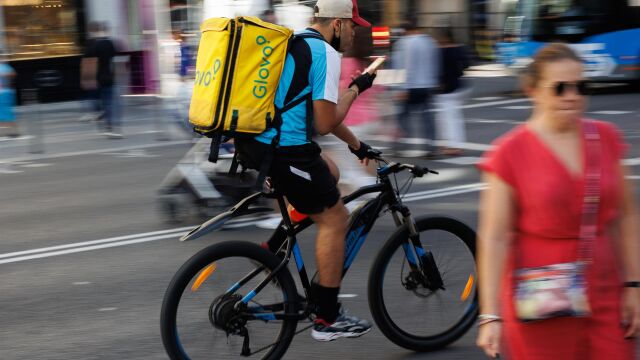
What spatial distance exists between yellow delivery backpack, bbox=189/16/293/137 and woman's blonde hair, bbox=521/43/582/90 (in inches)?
60.5

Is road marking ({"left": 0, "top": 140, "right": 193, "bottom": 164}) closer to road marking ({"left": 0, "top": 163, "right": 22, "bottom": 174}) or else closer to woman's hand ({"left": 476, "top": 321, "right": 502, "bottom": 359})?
road marking ({"left": 0, "top": 163, "right": 22, "bottom": 174})

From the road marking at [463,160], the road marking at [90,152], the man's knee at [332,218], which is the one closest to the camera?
the man's knee at [332,218]

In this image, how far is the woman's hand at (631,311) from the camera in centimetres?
302

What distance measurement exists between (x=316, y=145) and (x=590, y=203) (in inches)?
70.6

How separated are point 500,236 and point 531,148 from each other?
29 cm

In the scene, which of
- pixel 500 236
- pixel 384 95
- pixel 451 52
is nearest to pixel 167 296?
pixel 500 236

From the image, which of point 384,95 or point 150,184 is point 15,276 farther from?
point 384,95

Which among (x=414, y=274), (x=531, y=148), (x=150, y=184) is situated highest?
(x=531, y=148)

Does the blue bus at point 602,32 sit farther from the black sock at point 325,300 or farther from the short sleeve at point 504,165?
the short sleeve at point 504,165

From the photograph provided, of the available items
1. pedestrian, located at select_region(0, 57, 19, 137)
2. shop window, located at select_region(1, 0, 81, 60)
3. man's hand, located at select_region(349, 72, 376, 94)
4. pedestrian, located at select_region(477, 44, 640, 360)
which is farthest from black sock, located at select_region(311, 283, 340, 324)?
shop window, located at select_region(1, 0, 81, 60)

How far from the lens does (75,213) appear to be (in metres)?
9.60

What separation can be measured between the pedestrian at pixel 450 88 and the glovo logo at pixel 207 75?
8112mm

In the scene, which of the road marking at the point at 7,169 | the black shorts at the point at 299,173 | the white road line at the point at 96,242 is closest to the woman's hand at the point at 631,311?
the black shorts at the point at 299,173

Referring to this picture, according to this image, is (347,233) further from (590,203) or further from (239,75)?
(590,203)
